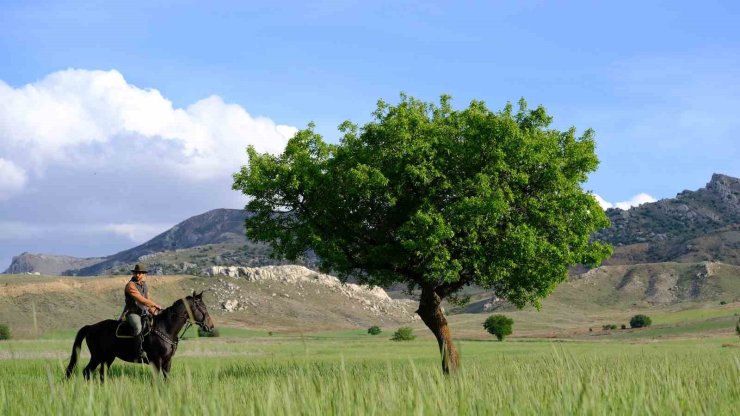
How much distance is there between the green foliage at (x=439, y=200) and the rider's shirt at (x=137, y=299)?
10.9m

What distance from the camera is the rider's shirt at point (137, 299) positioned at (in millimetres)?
21319

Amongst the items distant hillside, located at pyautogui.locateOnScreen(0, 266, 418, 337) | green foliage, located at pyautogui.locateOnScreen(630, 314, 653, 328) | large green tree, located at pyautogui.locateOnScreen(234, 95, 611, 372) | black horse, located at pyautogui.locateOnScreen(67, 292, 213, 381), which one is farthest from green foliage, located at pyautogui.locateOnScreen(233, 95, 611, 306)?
distant hillside, located at pyautogui.locateOnScreen(0, 266, 418, 337)

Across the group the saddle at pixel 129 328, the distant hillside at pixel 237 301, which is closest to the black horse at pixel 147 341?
the saddle at pixel 129 328

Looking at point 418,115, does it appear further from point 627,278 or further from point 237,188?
point 627,278

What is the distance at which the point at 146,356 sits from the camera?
23078 millimetres

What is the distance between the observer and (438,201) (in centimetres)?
3170

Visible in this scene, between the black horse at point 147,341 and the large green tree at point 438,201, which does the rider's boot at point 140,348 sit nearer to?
the black horse at point 147,341

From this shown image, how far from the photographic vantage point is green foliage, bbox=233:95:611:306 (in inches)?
1196

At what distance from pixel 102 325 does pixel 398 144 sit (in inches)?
587

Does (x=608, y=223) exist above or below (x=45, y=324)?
above

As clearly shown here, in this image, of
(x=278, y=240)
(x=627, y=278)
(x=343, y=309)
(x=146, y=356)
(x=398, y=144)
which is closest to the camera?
(x=146, y=356)

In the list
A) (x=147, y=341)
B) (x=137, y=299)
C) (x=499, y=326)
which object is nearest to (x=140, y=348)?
(x=147, y=341)

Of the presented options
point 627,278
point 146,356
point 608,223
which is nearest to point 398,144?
point 608,223

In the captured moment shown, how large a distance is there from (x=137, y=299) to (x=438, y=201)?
1476 centimetres
